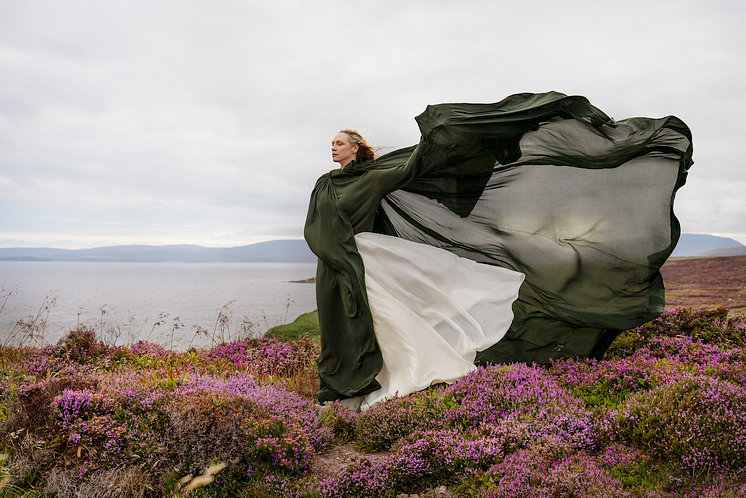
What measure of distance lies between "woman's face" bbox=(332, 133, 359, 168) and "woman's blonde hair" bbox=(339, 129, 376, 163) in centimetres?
5

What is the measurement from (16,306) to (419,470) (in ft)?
28.7

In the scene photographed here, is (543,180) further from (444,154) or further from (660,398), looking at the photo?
(660,398)

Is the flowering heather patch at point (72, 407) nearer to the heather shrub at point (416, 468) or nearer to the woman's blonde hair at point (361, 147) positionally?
the heather shrub at point (416, 468)

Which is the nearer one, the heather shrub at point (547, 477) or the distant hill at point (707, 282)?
the heather shrub at point (547, 477)

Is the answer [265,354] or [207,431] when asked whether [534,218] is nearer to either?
[207,431]

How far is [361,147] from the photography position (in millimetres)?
5391

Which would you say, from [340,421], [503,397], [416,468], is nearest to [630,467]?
[503,397]

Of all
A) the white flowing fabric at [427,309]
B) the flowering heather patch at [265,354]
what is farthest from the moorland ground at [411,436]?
the flowering heather patch at [265,354]

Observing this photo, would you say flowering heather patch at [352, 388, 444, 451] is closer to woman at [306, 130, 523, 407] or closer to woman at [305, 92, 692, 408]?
woman at [306, 130, 523, 407]

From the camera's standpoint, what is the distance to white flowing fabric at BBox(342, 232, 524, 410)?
15.2 feet

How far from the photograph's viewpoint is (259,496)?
9.78 feet

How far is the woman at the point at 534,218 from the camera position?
4719 millimetres

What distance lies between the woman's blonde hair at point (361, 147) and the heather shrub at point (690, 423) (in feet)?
11.4

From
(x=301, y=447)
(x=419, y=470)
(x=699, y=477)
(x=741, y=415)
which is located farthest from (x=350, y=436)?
(x=741, y=415)
